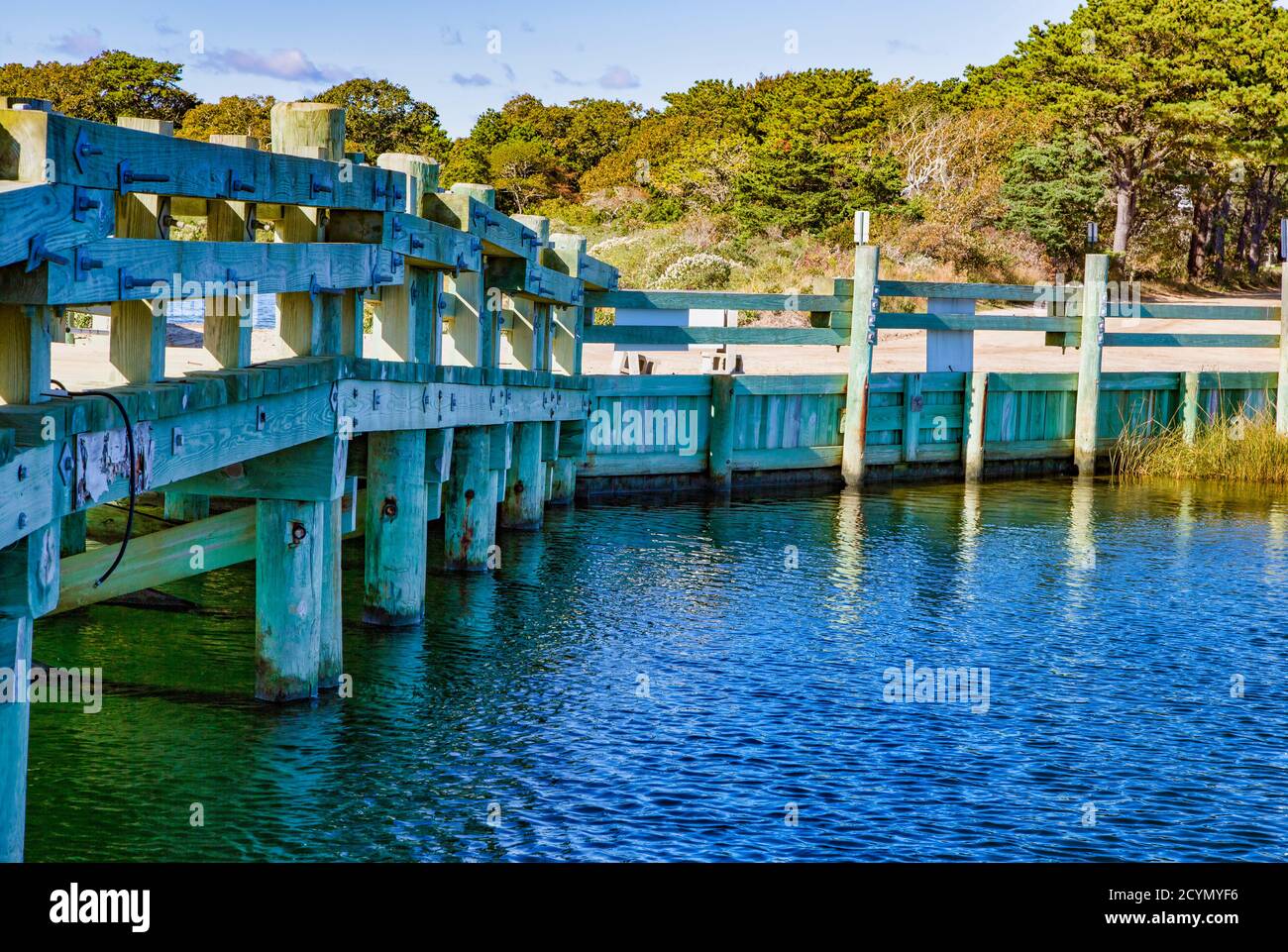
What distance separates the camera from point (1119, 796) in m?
8.30

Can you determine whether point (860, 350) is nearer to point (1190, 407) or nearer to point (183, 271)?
point (1190, 407)

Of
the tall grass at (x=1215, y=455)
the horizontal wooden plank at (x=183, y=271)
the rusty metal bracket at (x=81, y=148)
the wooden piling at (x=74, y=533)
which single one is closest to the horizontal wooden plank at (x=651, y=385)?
the tall grass at (x=1215, y=455)

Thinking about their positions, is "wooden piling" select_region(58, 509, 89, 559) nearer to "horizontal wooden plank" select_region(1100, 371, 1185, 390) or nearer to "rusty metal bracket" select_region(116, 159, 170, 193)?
"rusty metal bracket" select_region(116, 159, 170, 193)

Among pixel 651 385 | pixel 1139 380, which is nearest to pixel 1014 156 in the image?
pixel 1139 380

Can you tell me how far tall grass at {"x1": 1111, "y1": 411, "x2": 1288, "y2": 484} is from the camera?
2162cm

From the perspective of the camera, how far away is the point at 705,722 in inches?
371

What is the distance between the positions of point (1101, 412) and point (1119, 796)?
50.0ft

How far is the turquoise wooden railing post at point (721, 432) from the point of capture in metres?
19.3

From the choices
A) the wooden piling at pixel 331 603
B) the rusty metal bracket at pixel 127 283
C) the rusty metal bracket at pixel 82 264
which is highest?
the rusty metal bracket at pixel 82 264

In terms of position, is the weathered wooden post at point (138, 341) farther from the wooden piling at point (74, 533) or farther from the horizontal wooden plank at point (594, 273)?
the horizontal wooden plank at point (594, 273)

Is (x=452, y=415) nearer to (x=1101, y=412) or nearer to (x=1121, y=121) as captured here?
(x=1101, y=412)

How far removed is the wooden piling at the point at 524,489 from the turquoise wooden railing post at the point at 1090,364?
920 cm

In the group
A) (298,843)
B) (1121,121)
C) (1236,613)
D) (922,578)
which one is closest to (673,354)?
(922,578)

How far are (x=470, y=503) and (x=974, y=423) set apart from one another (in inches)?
388
